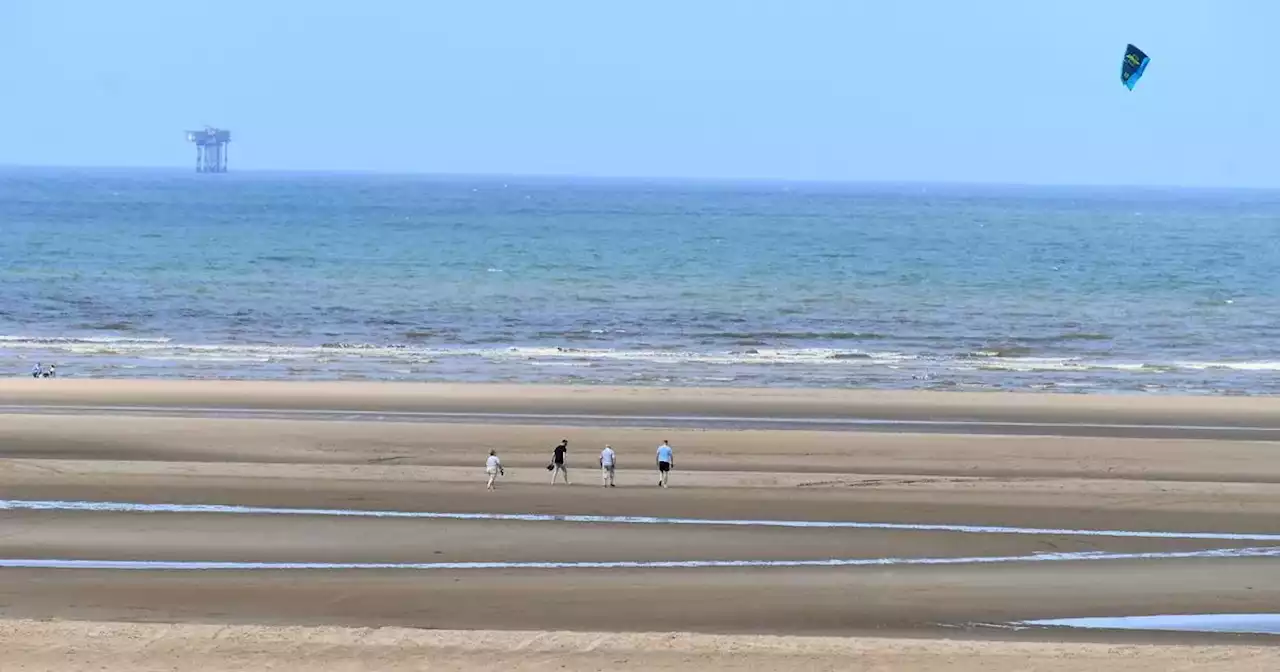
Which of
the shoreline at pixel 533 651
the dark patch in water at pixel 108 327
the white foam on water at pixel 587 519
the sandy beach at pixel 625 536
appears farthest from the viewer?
the dark patch in water at pixel 108 327

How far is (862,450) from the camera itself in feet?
91.2

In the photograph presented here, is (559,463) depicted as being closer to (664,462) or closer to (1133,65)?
(664,462)

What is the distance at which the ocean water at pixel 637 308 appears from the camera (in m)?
42.2

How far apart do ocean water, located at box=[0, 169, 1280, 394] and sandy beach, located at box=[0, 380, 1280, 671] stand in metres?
8.94

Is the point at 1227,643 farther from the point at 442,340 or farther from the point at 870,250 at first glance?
the point at 870,250

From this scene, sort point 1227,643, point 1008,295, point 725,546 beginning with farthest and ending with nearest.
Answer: point 1008,295
point 725,546
point 1227,643

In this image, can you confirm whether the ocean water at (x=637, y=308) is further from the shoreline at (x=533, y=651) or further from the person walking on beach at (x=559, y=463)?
the shoreline at (x=533, y=651)

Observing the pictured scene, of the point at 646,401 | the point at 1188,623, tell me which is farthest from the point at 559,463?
the point at 1188,623

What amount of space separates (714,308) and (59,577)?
44106mm

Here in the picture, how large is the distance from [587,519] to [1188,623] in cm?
831

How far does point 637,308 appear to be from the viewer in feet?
201

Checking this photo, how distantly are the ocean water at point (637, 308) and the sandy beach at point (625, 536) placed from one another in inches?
352

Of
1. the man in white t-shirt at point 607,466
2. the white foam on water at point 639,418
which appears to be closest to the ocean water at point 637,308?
the white foam on water at point 639,418

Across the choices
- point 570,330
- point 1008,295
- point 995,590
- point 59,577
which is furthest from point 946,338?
point 59,577
